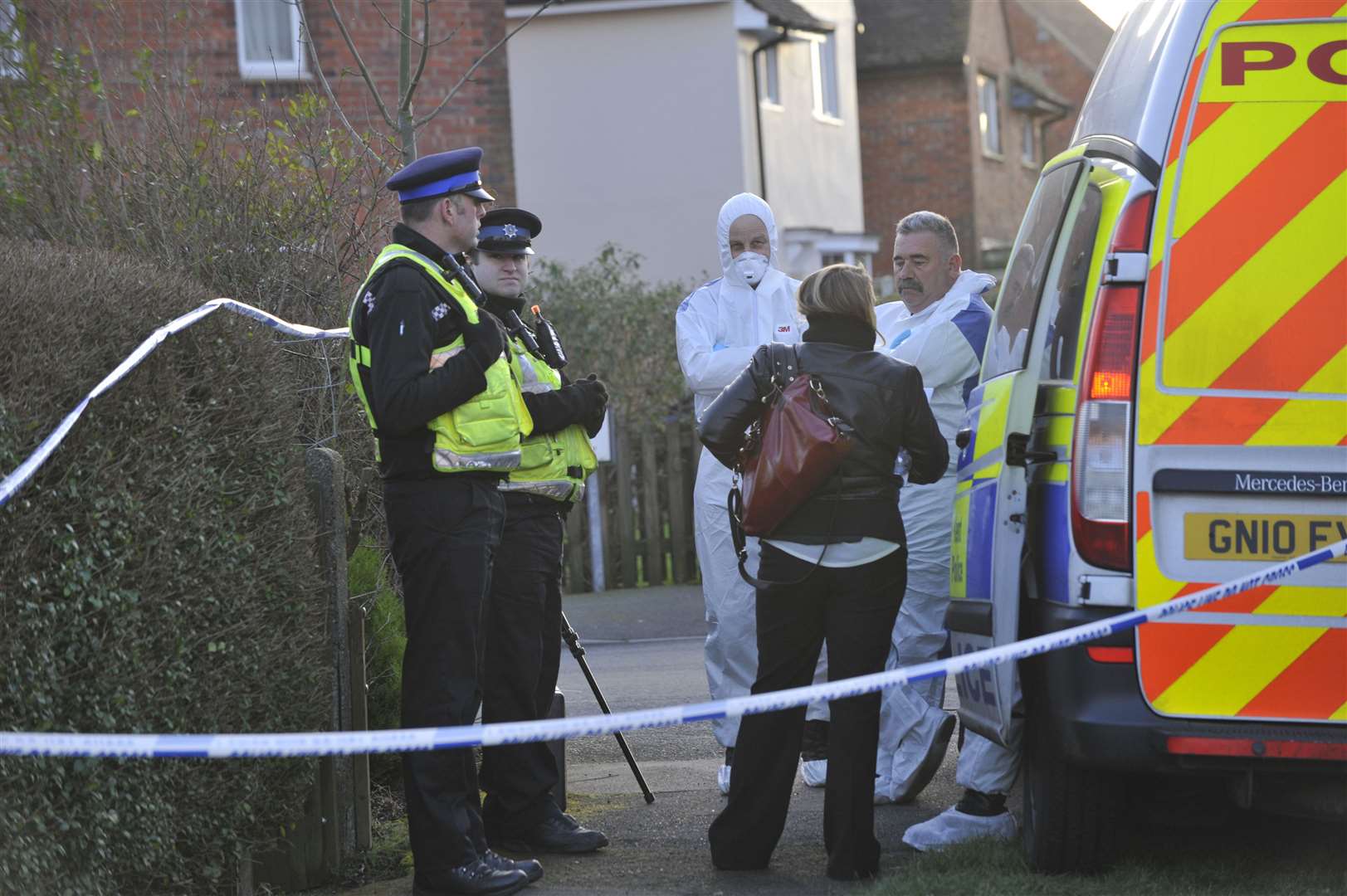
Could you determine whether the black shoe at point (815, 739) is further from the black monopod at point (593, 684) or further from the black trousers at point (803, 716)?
the black trousers at point (803, 716)

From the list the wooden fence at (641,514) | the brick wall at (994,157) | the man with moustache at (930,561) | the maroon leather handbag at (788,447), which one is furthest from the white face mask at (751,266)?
the brick wall at (994,157)

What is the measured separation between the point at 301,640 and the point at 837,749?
1.59 meters

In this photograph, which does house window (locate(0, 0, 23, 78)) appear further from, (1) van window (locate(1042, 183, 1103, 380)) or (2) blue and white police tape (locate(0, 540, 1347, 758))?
(1) van window (locate(1042, 183, 1103, 380))

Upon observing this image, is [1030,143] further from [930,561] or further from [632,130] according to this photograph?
[930,561]

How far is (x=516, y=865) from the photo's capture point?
16.3 ft

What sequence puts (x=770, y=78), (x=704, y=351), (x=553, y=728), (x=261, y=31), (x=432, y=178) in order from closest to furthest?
(x=553, y=728) → (x=432, y=178) → (x=704, y=351) → (x=261, y=31) → (x=770, y=78)

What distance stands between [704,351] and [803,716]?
1737mm

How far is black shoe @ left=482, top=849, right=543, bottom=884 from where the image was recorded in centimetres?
486

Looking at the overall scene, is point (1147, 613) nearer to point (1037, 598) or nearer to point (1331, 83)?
point (1037, 598)

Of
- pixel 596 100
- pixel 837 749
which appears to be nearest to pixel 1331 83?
pixel 837 749

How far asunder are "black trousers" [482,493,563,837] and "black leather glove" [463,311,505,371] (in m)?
0.83

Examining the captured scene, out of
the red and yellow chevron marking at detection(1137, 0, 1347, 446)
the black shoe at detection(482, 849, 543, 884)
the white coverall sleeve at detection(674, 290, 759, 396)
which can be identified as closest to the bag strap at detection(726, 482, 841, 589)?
the white coverall sleeve at detection(674, 290, 759, 396)

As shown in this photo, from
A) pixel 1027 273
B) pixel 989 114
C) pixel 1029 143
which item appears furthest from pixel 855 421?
pixel 1029 143

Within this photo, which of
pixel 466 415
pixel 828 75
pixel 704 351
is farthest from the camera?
pixel 828 75
